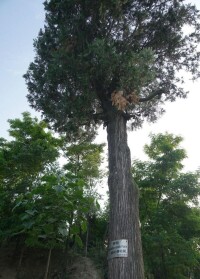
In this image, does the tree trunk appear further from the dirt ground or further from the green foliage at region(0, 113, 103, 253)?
the dirt ground

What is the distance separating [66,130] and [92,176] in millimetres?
5825

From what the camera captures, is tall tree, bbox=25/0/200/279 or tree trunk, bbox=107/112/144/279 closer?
tree trunk, bbox=107/112/144/279

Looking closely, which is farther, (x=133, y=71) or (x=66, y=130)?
(x=66, y=130)

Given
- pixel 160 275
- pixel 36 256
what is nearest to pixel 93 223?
pixel 36 256

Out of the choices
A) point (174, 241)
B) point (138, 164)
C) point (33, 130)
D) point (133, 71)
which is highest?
point (33, 130)

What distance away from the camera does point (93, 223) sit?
563 inches

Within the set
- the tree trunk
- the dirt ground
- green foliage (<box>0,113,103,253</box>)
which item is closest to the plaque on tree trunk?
the tree trunk

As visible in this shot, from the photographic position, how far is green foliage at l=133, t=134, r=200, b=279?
988 cm

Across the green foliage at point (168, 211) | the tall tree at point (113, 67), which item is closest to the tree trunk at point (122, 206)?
the tall tree at point (113, 67)

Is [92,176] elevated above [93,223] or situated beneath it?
elevated above

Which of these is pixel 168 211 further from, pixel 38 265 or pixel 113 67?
pixel 113 67

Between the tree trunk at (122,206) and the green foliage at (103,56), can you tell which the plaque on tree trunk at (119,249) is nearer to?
the tree trunk at (122,206)

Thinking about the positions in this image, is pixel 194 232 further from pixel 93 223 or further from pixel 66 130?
pixel 66 130

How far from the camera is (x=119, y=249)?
18.4ft
